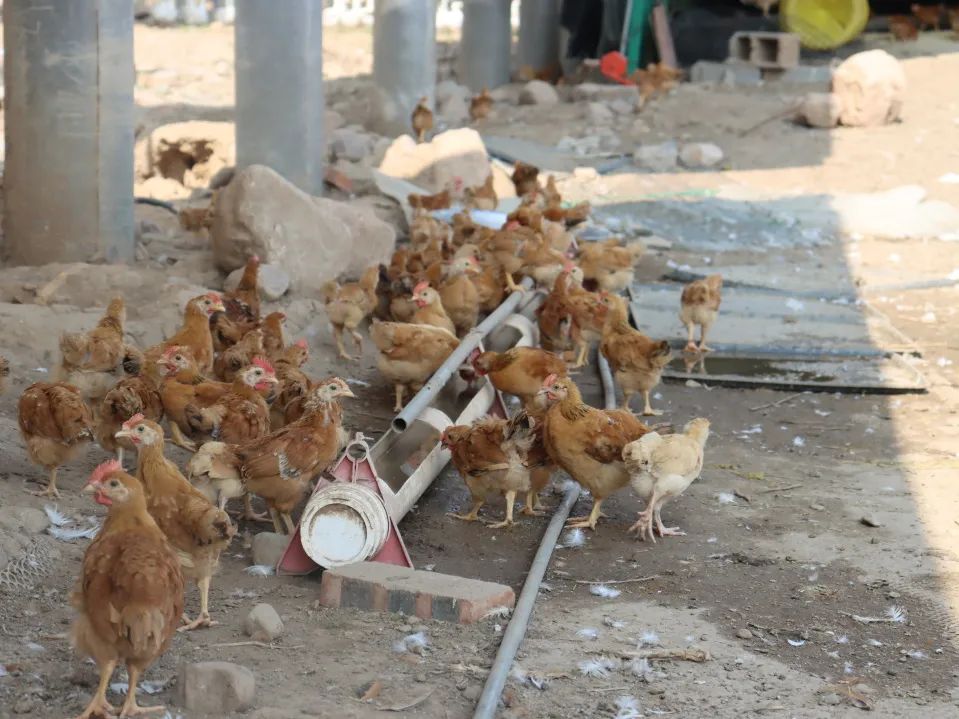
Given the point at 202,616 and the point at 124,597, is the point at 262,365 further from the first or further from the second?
the point at 124,597

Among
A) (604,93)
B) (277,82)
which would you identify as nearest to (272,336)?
(277,82)

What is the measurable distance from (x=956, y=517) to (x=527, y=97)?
18308 mm

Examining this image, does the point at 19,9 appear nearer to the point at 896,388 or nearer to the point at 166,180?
the point at 166,180

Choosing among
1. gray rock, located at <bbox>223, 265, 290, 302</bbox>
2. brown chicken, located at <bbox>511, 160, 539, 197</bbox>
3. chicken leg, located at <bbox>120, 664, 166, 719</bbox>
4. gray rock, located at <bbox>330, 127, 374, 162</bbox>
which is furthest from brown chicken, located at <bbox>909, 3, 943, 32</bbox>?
chicken leg, located at <bbox>120, 664, 166, 719</bbox>

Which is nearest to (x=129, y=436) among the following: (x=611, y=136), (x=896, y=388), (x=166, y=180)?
(x=896, y=388)

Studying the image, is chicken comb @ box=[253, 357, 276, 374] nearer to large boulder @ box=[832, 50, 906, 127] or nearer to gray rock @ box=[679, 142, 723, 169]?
gray rock @ box=[679, 142, 723, 169]

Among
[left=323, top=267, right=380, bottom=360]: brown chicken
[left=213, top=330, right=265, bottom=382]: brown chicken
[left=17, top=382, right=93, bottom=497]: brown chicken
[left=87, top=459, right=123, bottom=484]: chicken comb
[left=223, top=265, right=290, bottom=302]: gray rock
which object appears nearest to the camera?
[left=87, top=459, right=123, bottom=484]: chicken comb

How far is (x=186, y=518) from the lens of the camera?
548 centimetres

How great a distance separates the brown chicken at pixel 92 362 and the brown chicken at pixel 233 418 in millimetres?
861

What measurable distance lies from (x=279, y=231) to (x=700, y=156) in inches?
397

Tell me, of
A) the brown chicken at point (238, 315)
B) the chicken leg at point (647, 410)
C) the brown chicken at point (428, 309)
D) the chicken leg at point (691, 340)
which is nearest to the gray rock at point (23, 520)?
the brown chicken at point (238, 315)

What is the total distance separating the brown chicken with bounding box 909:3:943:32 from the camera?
26250 mm

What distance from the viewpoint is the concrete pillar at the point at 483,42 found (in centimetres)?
2658

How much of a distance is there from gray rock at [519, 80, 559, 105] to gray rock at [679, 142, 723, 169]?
475 centimetres
